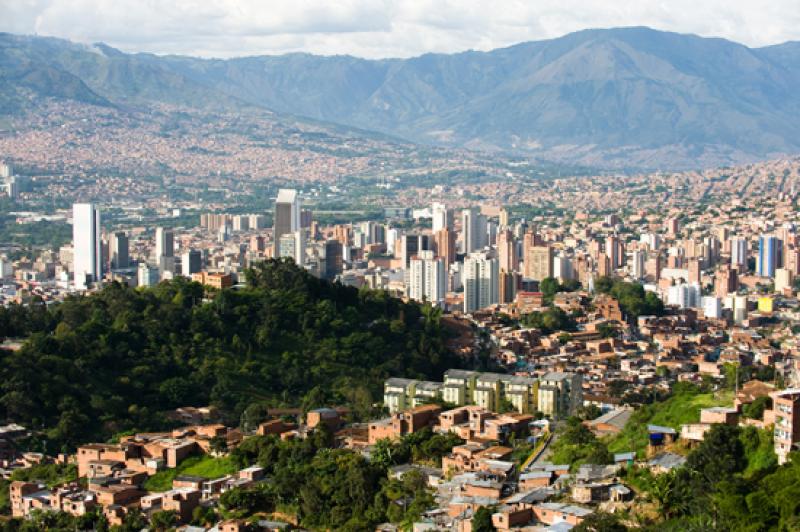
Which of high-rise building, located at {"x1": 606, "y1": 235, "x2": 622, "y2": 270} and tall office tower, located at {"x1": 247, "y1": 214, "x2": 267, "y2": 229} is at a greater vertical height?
tall office tower, located at {"x1": 247, "y1": 214, "x2": 267, "y2": 229}

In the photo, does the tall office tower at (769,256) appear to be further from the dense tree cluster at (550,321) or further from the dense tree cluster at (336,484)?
the dense tree cluster at (336,484)

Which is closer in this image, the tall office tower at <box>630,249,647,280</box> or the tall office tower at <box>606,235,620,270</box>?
the tall office tower at <box>630,249,647,280</box>

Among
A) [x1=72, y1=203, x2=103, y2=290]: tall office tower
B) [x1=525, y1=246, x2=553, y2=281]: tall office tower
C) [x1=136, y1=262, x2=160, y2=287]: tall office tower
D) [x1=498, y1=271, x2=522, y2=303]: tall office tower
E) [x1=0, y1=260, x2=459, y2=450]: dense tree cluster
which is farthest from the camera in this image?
[x1=72, y1=203, x2=103, y2=290]: tall office tower

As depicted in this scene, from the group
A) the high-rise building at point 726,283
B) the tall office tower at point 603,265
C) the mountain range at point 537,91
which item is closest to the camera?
the high-rise building at point 726,283

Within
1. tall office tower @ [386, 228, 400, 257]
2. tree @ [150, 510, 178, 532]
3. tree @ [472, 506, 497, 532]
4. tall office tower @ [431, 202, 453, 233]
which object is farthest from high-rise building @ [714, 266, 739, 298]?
tree @ [472, 506, 497, 532]

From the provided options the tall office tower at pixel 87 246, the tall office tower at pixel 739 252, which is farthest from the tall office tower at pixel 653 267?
the tall office tower at pixel 87 246

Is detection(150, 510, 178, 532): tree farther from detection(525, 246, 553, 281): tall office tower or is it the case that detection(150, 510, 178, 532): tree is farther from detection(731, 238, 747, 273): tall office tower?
detection(731, 238, 747, 273): tall office tower
